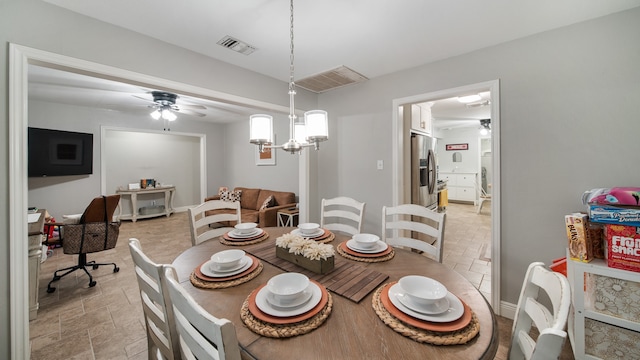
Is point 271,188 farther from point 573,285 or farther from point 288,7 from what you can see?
point 573,285

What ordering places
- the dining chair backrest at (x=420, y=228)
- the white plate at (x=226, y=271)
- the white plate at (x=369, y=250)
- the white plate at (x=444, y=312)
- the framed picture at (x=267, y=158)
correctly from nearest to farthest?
the white plate at (x=444, y=312), the white plate at (x=226, y=271), the white plate at (x=369, y=250), the dining chair backrest at (x=420, y=228), the framed picture at (x=267, y=158)

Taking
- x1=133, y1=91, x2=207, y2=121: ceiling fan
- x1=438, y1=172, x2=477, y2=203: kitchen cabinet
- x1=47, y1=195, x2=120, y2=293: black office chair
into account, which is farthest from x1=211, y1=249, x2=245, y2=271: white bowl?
x1=438, y1=172, x2=477, y2=203: kitchen cabinet

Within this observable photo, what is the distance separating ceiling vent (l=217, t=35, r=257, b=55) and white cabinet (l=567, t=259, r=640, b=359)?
300 cm

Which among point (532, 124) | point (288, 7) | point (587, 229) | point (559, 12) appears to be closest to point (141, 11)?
point (288, 7)

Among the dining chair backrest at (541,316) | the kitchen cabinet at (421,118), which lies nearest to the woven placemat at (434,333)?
the dining chair backrest at (541,316)

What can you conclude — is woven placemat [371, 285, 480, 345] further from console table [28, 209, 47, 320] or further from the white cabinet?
console table [28, 209, 47, 320]

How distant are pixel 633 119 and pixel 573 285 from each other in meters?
1.24

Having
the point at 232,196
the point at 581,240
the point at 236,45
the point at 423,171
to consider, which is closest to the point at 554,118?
the point at 581,240

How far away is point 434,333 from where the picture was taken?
79cm

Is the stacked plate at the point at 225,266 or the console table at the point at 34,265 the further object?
the console table at the point at 34,265

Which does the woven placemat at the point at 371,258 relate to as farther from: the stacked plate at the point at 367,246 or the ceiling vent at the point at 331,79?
the ceiling vent at the point at 331,79

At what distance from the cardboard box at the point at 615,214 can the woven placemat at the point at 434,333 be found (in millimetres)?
1288

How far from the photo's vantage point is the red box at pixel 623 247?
135 centimetres

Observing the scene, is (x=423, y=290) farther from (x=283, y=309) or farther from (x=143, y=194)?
(x=143, y=194)
